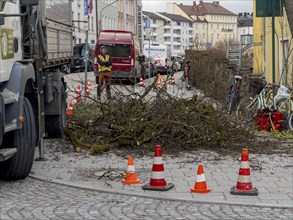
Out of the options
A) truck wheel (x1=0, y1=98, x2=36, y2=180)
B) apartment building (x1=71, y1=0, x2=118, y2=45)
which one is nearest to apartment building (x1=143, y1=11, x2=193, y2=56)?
apartment building (x1=71, y1=0, x2=118, y2=45)

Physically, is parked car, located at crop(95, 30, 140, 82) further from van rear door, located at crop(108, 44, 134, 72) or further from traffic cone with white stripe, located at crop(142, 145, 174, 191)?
traffic cone with white stripe, located at crop(142, 145, 174, 191)

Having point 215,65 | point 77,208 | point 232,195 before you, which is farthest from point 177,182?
point 215,65

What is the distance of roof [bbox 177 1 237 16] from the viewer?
189m

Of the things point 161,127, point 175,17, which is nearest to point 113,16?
point 161,127

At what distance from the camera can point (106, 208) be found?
7246 millimetres

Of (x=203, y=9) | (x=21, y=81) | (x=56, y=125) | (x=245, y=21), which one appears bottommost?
(x=56, y=125)

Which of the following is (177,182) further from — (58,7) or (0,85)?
(58,7)

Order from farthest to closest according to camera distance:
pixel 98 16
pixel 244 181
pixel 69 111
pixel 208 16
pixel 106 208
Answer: pixel 208 16
pixel 98 16
pixel 69 111
pixel 244 181
pixel 106 208

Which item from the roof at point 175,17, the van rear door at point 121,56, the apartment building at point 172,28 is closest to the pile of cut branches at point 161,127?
the van rear door at point 121,56

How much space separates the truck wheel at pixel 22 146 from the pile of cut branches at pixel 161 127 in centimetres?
252

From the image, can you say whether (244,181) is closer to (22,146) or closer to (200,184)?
(200,184)

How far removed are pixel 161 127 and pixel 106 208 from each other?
4384 mm

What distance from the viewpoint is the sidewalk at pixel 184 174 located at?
780cm

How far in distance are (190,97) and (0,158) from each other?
536 cm
